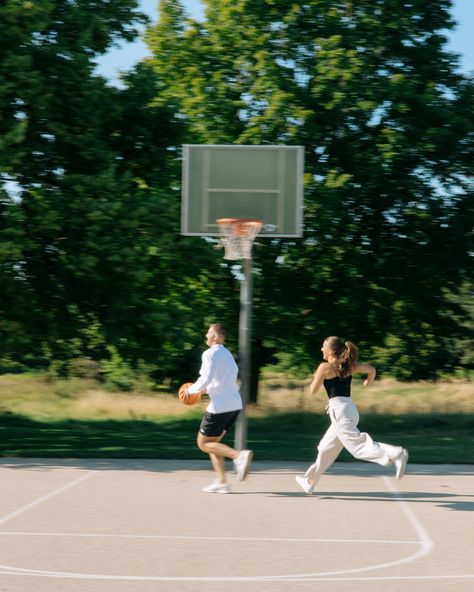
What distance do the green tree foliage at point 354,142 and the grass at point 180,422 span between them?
2.36m

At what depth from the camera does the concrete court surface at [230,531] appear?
276 inches

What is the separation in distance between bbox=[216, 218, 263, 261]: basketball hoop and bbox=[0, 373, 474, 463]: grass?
3.26 m

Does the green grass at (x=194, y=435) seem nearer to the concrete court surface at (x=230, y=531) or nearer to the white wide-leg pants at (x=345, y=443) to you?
the concrete court surface at (x=230, y=531)

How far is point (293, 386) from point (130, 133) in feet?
62.3

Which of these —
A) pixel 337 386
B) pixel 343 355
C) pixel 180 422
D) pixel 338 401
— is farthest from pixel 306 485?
pixel 180 422

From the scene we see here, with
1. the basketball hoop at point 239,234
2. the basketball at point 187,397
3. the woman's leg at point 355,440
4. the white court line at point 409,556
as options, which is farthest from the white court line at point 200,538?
the basketball hoop at point 239,234

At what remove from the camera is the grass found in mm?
16781

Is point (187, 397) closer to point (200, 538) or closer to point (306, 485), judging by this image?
point (306, 485)

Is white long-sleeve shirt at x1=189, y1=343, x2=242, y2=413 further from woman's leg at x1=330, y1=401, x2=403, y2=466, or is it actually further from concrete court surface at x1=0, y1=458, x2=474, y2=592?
woman's leg at x1=330, y1=401, x2=403, y2=466

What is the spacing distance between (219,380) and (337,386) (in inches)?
50.9

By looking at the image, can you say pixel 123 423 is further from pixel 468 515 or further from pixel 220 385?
pixel 468 515

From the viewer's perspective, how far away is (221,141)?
25359mm

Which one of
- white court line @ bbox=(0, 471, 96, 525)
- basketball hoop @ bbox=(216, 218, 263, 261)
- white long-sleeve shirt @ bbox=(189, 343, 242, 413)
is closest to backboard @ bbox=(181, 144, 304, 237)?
basketball hoop @ bbox=(216, 218, 263, 261)

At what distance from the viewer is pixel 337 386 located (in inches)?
445
